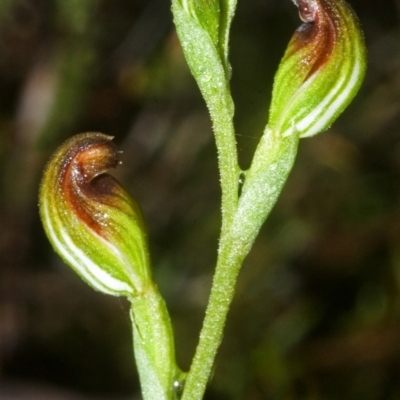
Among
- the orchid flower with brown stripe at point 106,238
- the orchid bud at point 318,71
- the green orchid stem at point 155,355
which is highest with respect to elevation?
the orchid bud at point 318,71

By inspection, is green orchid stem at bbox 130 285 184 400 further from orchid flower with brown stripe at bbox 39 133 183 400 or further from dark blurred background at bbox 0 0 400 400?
dark blurred background at bbox 0 0 400 400

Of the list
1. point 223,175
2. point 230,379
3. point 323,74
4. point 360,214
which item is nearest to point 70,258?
point 223,175

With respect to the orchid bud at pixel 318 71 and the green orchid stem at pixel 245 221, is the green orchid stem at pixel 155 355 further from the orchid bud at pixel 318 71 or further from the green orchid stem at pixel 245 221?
the orchid bud at pixel 318 71

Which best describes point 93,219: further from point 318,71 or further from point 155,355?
point 318,71

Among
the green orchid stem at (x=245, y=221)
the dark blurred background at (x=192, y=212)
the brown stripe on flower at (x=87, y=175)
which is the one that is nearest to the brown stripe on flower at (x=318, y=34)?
the green orchid stem at (x=245, y=221)

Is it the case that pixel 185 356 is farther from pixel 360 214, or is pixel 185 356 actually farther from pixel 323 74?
pixel 323 74

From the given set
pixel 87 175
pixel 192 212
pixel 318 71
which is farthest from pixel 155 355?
pixel 192 212

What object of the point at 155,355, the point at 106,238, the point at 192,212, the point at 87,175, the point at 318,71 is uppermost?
the point at 318,71
